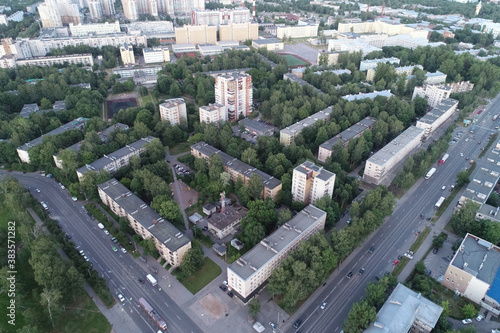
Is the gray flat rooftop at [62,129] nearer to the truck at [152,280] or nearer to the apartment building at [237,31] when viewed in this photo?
the truck at [152,280]

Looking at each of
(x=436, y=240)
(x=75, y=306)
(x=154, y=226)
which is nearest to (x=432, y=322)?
(x=436, y=240)

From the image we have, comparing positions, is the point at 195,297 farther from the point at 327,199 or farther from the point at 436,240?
the point at 436,240

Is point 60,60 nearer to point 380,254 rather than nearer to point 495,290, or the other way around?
point 380,254

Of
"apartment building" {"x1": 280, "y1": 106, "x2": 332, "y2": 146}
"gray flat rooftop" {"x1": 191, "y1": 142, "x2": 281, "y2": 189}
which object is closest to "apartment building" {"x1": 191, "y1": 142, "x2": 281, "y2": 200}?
"gray flat rooftop" {"x1": 191, "y1": 142, "x2": 281, "y2": 189}

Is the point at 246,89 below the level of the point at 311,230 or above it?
above

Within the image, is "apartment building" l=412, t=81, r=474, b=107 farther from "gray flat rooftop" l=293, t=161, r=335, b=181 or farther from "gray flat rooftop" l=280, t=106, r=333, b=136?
"gray flat rooftop" l=293, t=161, r=335, b=181
